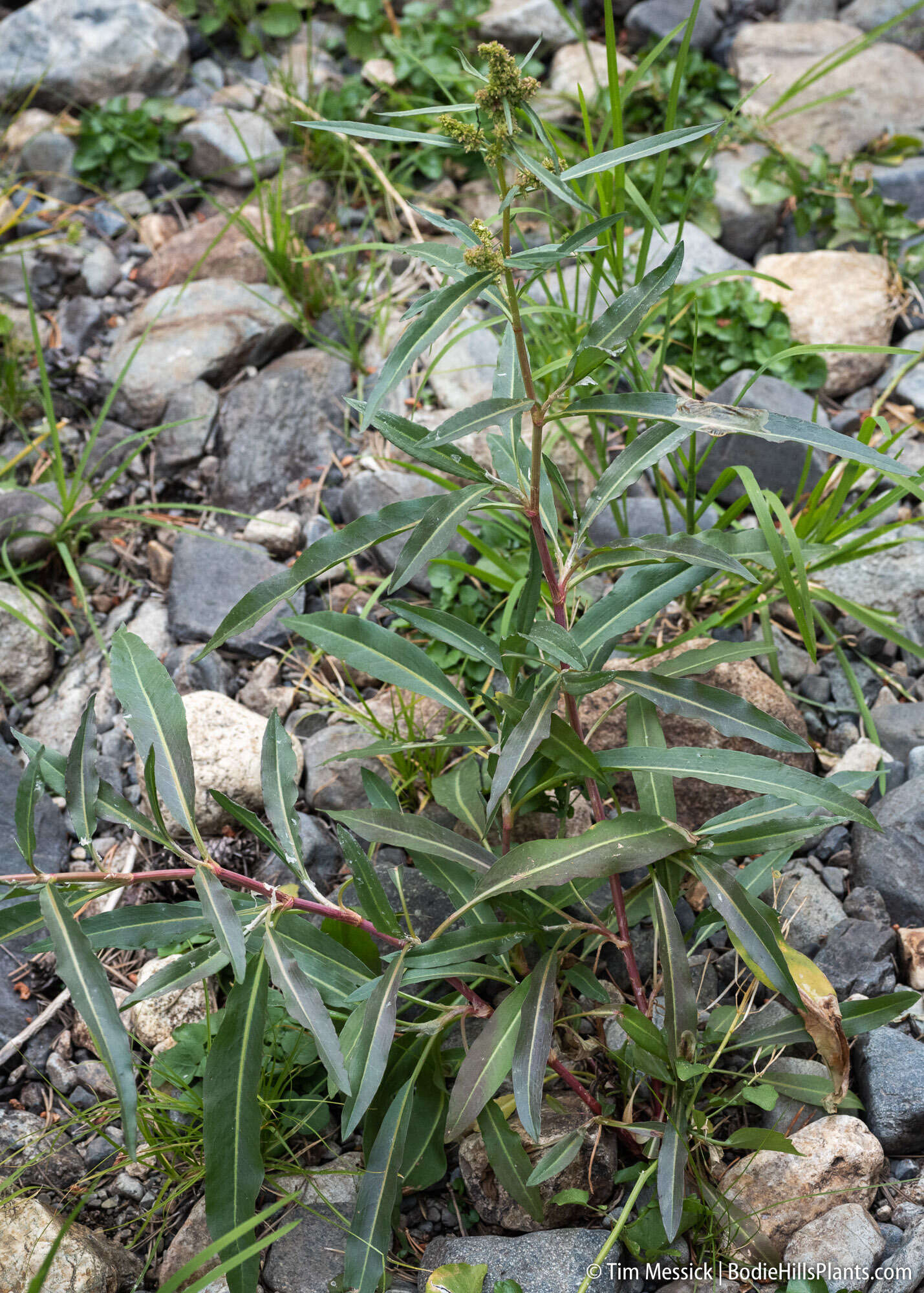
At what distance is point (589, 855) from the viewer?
134cm

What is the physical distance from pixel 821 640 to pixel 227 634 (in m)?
1.58

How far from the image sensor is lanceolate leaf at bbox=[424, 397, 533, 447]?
122 cm

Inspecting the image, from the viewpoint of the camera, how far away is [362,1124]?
162 centimetres

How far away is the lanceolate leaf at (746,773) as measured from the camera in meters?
1.33

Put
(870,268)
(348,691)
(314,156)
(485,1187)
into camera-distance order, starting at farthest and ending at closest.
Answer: (314,156), (870,268), (348,691), (485,1187)

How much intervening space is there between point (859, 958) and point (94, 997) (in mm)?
1319

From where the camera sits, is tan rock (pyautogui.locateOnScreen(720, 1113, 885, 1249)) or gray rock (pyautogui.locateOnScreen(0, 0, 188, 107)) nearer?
tan rock (pyautogui.locateOnScreen(720, 1113, 885, 1249))

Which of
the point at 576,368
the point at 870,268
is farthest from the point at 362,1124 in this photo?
the point at 870,268

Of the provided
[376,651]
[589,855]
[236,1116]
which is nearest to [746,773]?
[589,855]

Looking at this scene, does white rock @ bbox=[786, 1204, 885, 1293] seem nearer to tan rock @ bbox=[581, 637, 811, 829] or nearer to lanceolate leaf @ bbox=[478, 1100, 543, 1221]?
lanceolate leaf @ bbox=[478, 1100, 543, 1221]

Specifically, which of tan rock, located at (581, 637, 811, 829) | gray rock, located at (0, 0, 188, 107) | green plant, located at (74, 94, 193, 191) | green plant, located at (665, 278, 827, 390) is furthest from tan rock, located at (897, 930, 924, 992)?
gray rock, located at (0, 0, 188, 107)

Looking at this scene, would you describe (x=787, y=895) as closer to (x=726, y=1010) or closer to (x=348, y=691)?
(x=726, y=1010)

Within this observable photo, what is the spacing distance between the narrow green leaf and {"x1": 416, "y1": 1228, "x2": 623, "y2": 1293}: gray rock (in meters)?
0.09

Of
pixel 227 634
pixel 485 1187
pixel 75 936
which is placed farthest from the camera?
pixel 485 1187
